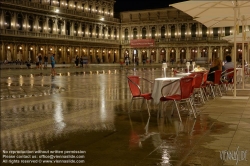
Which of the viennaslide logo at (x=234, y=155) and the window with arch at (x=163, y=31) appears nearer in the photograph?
the viennaslide logo at (x=234, y=155)

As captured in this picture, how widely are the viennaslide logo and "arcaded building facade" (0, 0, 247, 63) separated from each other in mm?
48558

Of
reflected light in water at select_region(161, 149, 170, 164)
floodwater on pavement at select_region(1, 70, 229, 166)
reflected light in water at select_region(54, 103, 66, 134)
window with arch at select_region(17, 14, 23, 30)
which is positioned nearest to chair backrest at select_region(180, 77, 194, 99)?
floodwater on pavement at select_region(1, 70, 229, 166)

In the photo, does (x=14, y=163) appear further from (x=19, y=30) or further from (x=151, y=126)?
(x=19, y=30)

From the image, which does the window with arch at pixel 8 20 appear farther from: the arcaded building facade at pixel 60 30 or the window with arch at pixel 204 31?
the window with arch at pixel 204 31

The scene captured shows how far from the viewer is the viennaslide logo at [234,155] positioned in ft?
15.5

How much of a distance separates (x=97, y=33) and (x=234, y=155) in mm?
70627

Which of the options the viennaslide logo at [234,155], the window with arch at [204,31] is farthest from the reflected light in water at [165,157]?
the window with arch at [204,31]

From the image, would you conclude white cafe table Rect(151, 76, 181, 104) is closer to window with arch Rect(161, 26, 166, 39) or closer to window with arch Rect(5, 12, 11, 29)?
window with arch Rect(5, 12, 11, 29)

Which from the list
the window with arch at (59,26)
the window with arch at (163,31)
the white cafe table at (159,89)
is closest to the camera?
the white cafe table at (159,89)

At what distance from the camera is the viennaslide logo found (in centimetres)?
472

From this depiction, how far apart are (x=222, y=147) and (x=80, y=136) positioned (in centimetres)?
222

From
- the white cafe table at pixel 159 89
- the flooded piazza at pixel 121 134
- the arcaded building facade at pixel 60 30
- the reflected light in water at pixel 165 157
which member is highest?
the arcaded building facade at pixel 60 30

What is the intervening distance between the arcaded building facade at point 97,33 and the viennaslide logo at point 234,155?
48.6m

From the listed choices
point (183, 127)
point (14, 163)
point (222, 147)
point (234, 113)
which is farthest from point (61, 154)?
point (234, 113)
